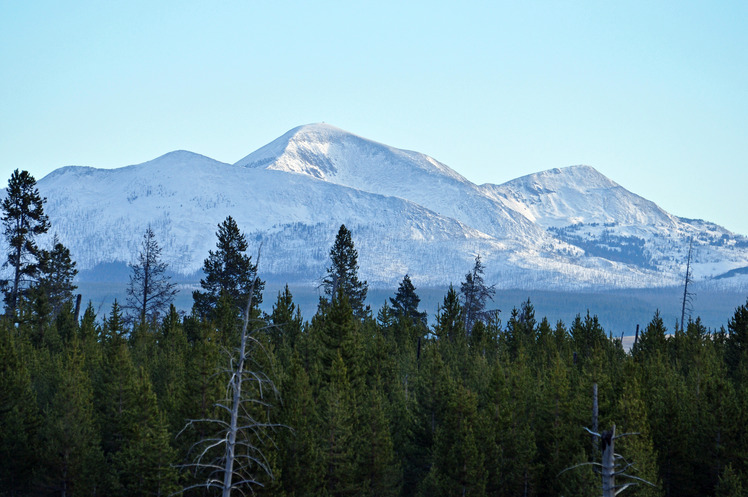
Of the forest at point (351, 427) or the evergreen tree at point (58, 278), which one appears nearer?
the forest at point (351, 427)

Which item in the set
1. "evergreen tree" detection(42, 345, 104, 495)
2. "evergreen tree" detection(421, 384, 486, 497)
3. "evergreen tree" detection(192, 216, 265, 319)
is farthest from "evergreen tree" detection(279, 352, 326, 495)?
"evergreen tree" detection(192, 216, 265, 319)

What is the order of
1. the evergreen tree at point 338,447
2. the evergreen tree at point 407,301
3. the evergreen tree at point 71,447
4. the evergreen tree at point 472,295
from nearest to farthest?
1. the evergreen tree at point 338,447
2. the evergreen tree at point 71,447
3. the evergreen tree at point 472,295
4. the evergreen tree at point 407,301

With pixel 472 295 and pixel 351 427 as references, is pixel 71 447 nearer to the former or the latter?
pixel 351 427

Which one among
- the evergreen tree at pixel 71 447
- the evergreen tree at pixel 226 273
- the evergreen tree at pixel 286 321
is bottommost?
the evergreen tree at pixel 71 447

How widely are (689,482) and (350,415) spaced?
1633 centimetres

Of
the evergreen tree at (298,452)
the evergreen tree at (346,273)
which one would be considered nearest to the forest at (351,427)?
the evergreen tree at (298,452)

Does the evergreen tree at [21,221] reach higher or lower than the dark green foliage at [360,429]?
higher

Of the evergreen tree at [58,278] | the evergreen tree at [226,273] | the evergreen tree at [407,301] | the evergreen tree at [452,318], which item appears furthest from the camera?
the evergreen tree at [407,301]

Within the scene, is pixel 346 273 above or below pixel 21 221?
below

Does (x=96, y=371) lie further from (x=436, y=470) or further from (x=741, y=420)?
(x=741, y=420)

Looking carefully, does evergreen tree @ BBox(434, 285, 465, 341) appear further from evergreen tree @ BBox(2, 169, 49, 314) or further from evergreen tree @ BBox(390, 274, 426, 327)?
evergreen tree @ BBox(2, 169, 49, 314)

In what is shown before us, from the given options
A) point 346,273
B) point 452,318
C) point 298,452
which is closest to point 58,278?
point 346,273

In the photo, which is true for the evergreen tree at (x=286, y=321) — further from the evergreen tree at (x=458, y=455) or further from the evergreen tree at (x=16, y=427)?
the evergreen tree at (x=458, y=455)

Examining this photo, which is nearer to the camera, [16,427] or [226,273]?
[16,427]
